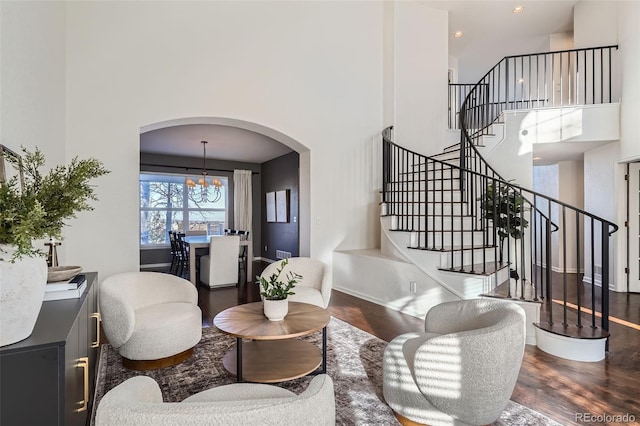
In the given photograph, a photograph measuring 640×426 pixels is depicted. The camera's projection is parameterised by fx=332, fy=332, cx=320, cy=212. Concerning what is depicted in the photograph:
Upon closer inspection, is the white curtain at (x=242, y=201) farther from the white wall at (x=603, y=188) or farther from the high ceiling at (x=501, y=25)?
the white wall at (x=603, y=188)

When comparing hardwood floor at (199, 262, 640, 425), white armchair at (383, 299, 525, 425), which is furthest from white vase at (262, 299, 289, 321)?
hardwood floor at (199, 262, 640, 425)

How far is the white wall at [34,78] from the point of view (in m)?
1.94

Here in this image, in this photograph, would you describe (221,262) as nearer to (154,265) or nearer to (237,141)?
(237,141)

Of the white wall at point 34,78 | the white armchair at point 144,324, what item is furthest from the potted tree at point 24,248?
the white armchair at point 144,324

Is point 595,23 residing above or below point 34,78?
above

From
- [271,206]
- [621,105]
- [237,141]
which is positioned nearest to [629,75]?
[621,105]

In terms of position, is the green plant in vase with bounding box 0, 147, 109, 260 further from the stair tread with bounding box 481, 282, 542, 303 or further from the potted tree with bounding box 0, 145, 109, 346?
the stair tread with bounding box 481, 282, 542, 303

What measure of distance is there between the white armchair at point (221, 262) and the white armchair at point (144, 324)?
2.52 meters

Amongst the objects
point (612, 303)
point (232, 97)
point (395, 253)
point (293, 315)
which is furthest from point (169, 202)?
point (612, 303)

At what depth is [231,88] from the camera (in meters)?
4.54

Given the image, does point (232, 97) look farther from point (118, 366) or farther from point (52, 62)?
point (118, 366)

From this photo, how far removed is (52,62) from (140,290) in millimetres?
2256

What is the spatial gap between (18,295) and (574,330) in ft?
12.5

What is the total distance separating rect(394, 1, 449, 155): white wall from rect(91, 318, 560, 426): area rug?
4.04 m
